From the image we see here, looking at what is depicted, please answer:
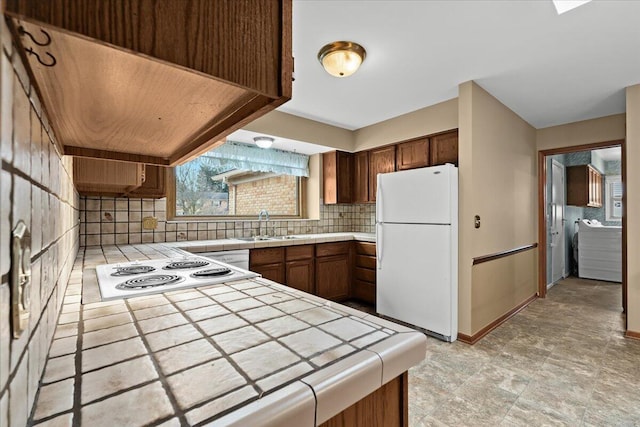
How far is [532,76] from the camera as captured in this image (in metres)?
2.46

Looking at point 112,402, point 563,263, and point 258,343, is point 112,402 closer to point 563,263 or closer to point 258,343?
point 258,343

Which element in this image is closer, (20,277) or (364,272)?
(20,277)

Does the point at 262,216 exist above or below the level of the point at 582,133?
below

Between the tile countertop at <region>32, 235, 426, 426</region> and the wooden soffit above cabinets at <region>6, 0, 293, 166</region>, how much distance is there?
47cm

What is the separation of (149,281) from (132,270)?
11.5 inches

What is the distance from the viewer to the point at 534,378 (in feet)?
6.62

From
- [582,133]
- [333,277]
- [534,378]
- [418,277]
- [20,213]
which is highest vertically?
[582,133]

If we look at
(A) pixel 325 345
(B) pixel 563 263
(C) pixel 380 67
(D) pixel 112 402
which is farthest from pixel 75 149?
(B) pixel 563 263

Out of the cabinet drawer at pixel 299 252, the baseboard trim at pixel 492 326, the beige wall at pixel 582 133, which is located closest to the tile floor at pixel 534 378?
the baseboard trim at pixel 492 326

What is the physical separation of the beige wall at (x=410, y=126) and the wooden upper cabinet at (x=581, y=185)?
402 centimetres

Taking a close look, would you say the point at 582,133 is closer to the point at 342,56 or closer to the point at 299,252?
the point at 342,56

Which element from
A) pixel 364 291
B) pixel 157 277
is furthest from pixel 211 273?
pixel 364 291

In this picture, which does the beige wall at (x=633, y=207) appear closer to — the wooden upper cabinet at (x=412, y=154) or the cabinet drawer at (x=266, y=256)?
the wooden upper cabinet at (x=412, y=154)

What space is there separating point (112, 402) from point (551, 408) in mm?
2234
